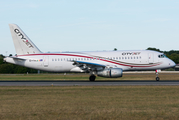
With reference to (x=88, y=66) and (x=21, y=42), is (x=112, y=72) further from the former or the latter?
(x=21, y=42)

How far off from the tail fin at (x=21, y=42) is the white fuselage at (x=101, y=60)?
76cm

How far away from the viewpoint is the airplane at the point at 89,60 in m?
34.2

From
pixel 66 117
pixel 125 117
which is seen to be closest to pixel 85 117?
pixel 66 117

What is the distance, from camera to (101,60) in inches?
1375

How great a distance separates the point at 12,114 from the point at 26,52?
26926mm

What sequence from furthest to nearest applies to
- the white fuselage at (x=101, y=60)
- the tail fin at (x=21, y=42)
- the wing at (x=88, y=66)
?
the tail fin at (x=21, y=42)
the white fuselage at (x=101, y=60)
the wing at (x=88, y=66)

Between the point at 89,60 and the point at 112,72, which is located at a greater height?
the point at 89,60

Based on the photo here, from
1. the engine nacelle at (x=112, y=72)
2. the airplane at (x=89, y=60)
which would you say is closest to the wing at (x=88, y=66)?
the airplane at (x=89, y=60)

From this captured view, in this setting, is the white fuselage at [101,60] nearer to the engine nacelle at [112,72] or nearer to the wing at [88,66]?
the wing at [88,66]

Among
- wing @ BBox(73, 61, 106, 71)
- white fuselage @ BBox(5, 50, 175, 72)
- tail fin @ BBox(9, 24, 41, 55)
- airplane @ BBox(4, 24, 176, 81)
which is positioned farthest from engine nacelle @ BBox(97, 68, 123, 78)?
tail fin @ BBox(9, 24, 41, 55)

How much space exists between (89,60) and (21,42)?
1058 cm

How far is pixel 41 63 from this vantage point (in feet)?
120

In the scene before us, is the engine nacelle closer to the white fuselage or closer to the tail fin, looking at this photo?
the white fuselage

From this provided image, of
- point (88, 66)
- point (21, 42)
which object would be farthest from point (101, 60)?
point (21, 42)
